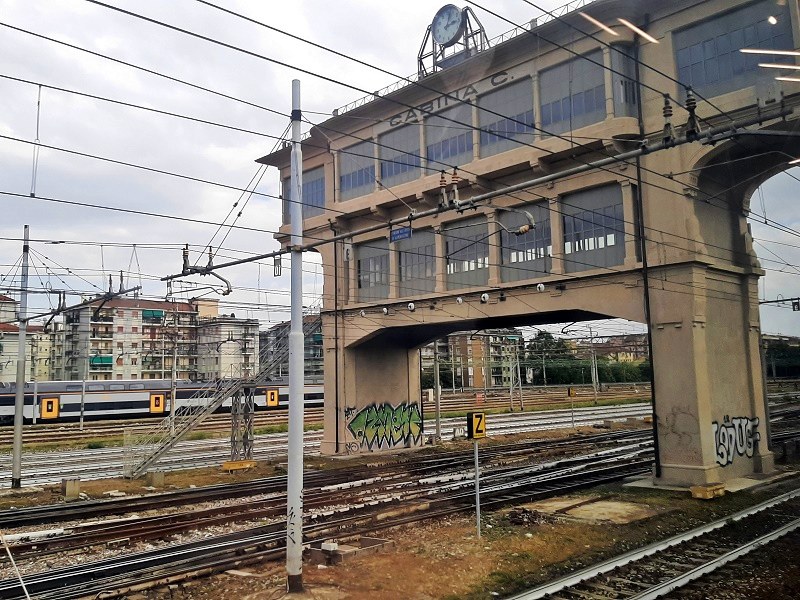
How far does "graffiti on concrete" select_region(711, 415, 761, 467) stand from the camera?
68.6ft

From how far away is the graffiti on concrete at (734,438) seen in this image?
68.6 ft

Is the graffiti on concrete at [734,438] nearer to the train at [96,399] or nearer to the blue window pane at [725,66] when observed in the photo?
the blue window pane at [725,66]

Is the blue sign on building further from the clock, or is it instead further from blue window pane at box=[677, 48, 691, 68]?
the clock

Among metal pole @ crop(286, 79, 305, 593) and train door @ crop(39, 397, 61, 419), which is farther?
train door @ crop(39, 397, 61, 419)

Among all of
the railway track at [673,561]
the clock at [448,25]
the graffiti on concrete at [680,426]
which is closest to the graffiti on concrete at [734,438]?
the graffiti on concrete at [680,426]

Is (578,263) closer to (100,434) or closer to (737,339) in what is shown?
(737,339)

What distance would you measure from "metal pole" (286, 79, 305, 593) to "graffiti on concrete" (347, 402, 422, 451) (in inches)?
823

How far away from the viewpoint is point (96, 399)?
5072cm

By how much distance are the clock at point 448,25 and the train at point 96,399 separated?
30494 millimetres

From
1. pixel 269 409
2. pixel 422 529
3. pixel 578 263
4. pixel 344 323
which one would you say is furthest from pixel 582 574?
pixel 269 409

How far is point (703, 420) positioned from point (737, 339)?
4.70 meters

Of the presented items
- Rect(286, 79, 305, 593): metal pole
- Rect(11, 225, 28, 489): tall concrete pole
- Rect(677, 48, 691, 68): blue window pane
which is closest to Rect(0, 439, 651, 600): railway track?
Rect(286, 79, 305, 593): metal pole

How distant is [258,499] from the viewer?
19703 millimetres

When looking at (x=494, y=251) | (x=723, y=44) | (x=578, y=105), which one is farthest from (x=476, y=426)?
(x=723, y=44)
